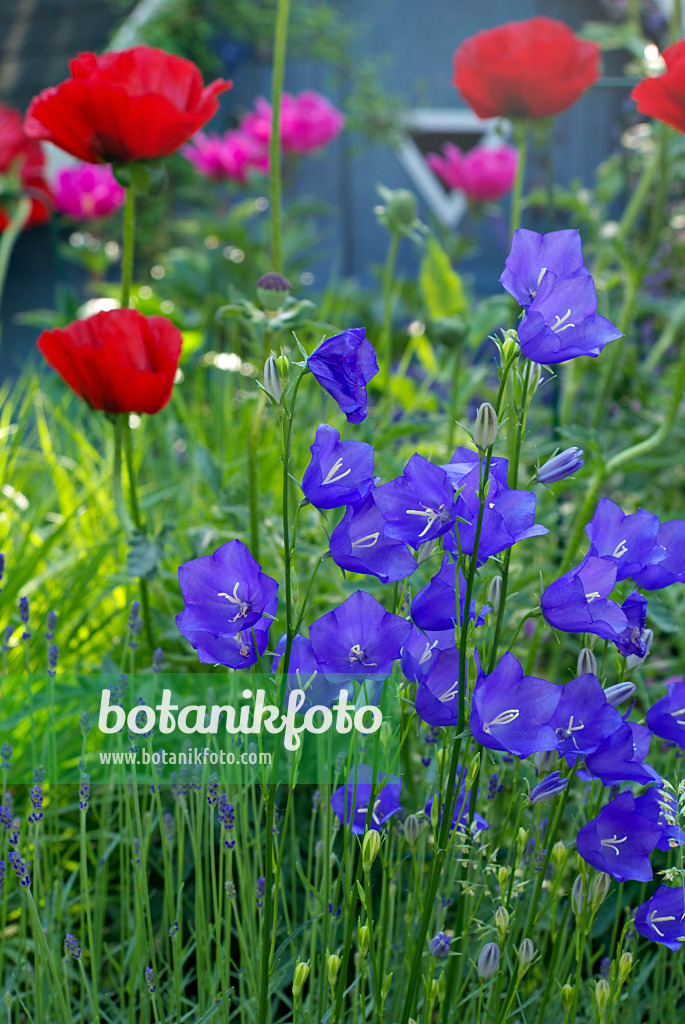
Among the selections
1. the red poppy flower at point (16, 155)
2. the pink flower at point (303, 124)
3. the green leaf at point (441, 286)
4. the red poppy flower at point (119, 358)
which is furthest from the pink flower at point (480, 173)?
the red poppy flower at point (119, 358)

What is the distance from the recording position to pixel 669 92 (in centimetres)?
92

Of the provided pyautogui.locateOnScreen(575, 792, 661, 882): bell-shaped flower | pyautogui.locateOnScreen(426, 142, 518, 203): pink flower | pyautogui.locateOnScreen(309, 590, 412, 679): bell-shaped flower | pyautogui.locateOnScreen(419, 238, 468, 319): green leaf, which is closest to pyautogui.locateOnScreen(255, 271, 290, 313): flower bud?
pyautogui.locateOnScreen(309, 590, 412, 679): bell-shaped flower

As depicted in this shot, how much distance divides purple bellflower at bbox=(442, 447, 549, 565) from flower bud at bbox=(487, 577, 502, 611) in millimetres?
48

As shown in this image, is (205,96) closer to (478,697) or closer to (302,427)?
(478,697)

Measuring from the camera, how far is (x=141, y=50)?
1.02 m

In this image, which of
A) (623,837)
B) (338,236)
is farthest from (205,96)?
(338,236)

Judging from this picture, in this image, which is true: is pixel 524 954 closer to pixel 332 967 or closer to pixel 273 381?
pixel 332 967

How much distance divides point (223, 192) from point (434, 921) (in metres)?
4.25

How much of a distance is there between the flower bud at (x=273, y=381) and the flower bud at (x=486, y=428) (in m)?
0.12

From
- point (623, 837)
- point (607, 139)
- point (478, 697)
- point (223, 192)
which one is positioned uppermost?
point (607, 139)

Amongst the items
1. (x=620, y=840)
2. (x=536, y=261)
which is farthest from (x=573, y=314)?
(x=620, y=840)

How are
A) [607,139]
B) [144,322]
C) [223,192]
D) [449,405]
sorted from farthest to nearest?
[607,139]
[223,192]
[449,405]
[144,322]

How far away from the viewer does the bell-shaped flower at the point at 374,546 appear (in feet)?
1.84

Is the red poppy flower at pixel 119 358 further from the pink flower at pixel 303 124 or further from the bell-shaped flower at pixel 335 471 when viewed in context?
the pink flower at pixel 303 124
